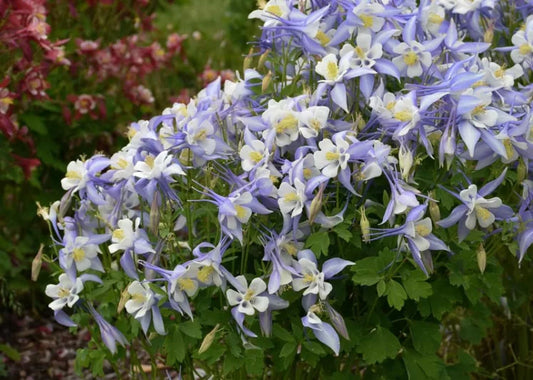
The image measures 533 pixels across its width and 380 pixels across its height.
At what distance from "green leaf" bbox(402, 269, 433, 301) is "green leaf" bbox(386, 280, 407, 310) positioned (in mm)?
24

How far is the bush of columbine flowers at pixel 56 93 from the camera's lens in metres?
3.68

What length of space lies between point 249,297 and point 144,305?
277 mm

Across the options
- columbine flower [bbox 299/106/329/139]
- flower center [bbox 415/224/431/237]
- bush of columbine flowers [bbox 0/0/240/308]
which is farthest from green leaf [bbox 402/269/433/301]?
bush of columbine flowers [bbox 0/0/240/308]

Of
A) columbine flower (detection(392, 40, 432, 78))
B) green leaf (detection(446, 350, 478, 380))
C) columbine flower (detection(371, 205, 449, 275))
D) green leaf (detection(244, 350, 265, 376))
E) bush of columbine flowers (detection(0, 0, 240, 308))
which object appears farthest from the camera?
bush of columbine flowers (detection(0, 0, 240, 308))

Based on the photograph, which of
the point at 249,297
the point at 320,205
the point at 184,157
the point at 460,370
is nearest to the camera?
the point at 320,205

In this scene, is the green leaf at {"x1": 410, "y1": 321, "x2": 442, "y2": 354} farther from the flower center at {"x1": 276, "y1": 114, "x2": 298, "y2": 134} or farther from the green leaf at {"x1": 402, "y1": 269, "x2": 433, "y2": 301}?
the flower center at {"x1": 276, "y1": 114, "x2": 298, "y2": 134}

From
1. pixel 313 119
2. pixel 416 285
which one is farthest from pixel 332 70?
pixel 416 285

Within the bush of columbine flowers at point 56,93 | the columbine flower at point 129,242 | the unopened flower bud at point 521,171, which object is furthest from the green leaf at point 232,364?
the bush of columbine flowers at point 56,93

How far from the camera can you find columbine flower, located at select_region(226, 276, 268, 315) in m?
2.26

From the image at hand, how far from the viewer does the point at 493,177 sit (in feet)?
8.33

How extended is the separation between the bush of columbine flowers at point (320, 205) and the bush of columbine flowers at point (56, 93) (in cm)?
114

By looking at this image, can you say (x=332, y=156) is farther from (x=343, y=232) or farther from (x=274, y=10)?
(x=274, y=10)

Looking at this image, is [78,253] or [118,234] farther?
[78,253]

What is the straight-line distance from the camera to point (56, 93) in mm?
4301
